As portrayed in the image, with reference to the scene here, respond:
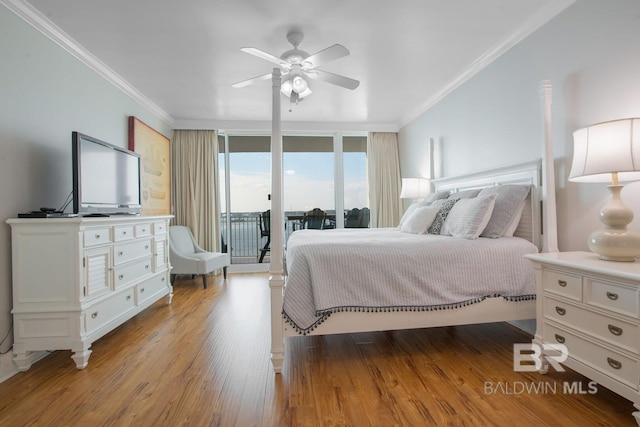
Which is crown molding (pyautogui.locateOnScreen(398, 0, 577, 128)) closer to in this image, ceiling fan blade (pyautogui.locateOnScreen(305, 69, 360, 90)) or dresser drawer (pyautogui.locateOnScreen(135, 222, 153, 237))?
ceiling fan blade (pyautogui.locateOnScreen(305, 69, 360, 90))

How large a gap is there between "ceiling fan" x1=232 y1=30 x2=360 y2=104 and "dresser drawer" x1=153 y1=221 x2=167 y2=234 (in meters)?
1.60

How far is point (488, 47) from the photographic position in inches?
109

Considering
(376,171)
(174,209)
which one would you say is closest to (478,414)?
(376,171)

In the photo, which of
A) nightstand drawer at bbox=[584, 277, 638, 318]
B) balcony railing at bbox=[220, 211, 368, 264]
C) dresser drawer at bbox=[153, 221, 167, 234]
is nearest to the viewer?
nightstand drawer at bbox=[584, 277, 638, 318]

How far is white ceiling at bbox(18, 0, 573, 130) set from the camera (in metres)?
2.17

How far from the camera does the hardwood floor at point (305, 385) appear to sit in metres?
1.49

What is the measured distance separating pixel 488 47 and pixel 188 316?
12.1 feet

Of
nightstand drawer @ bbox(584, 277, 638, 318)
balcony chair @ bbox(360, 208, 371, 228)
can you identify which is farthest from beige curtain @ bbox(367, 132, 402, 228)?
nightstand drawer @ bbox(584, 277, 638, 318)

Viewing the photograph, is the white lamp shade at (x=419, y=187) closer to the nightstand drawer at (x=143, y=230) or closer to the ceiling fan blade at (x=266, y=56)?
the ceiling fan blade at (x=266, y=56)

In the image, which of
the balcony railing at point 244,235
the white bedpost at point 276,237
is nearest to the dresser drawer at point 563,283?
the white bedpost at point 276,237

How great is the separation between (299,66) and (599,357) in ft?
8.77

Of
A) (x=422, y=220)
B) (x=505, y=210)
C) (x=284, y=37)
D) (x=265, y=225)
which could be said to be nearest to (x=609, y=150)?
(x=505, y=210)

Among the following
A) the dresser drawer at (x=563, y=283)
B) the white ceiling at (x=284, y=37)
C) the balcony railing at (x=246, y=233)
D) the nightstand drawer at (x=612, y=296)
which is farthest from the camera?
the balcony railing at (x=246, y=233)

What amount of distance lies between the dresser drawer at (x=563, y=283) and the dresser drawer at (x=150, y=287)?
3.06 meters
